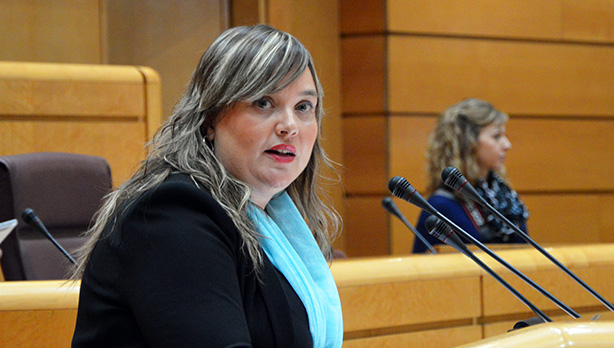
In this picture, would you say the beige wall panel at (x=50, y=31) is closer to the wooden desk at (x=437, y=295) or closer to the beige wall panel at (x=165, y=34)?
the beige wall panel at (x=165, y=34)

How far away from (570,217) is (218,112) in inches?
170

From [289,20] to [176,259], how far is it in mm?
3675

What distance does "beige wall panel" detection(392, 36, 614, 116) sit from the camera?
15.5 feet

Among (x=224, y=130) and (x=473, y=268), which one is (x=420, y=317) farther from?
(x=224, y=130)

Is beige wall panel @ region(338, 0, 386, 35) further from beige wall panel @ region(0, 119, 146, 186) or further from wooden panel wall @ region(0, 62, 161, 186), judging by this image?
beige wall panel @ region(0, 119, 146, 186)

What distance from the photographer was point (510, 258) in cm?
221

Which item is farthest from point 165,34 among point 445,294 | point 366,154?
point 445,294

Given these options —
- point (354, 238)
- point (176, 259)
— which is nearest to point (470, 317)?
point (176, 259)

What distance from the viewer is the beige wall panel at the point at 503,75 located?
471cm

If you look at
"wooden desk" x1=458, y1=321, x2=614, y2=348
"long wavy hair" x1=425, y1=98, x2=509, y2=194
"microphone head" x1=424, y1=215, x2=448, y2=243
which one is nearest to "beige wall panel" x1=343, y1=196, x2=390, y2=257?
"long wavy hair" x1=425, y1=98, x2=509, y2=194

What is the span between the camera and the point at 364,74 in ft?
15.5

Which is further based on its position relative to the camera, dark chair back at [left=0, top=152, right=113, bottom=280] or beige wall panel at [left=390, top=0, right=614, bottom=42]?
beige wall panel at [left=390, top=0, right=614, bottom=42]

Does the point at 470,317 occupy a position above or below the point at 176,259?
below

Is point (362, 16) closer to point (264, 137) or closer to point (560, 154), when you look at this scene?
point (560, 154)
